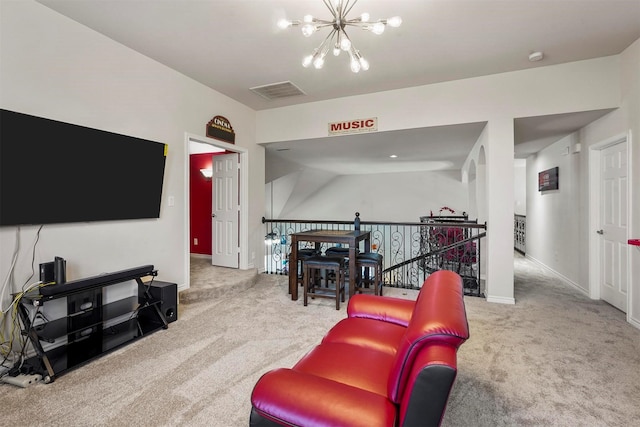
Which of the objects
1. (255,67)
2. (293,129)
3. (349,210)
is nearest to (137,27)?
(255,67)

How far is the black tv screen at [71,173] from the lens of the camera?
219 centimetres

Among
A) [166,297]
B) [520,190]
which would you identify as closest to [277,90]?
[166,297]

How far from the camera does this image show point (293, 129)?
15.8 feet

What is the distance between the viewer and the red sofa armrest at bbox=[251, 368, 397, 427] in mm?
969

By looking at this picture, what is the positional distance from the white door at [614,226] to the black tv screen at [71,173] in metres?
5.15

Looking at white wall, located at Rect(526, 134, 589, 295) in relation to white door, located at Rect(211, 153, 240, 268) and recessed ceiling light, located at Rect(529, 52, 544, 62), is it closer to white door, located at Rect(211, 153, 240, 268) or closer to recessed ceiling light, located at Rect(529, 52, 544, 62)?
recessed ceiling light, located at Rect(529, 52, 544, 62)

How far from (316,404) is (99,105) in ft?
10.5

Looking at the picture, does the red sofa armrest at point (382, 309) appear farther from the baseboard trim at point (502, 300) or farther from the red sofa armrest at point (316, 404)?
the baseboard trim at point (502, 300)

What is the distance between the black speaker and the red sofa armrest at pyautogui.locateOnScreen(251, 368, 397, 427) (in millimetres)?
2220

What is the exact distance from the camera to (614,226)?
3445 mm

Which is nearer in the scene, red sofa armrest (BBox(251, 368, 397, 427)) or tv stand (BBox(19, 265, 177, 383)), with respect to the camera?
red sofa armrest (BBox(251, 368, 397, 427))

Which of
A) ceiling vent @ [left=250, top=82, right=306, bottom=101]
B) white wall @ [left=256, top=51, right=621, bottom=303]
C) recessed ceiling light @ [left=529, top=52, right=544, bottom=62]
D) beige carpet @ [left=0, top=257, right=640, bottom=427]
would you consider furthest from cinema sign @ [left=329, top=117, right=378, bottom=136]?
beige carpet @ [left=0, top=257, right=640, bottom=427]

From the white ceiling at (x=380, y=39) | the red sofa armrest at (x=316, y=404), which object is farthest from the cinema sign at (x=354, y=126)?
the red sofa armrest at (x=316, y=404)

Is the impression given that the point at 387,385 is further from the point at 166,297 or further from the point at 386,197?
the point at 386,197
